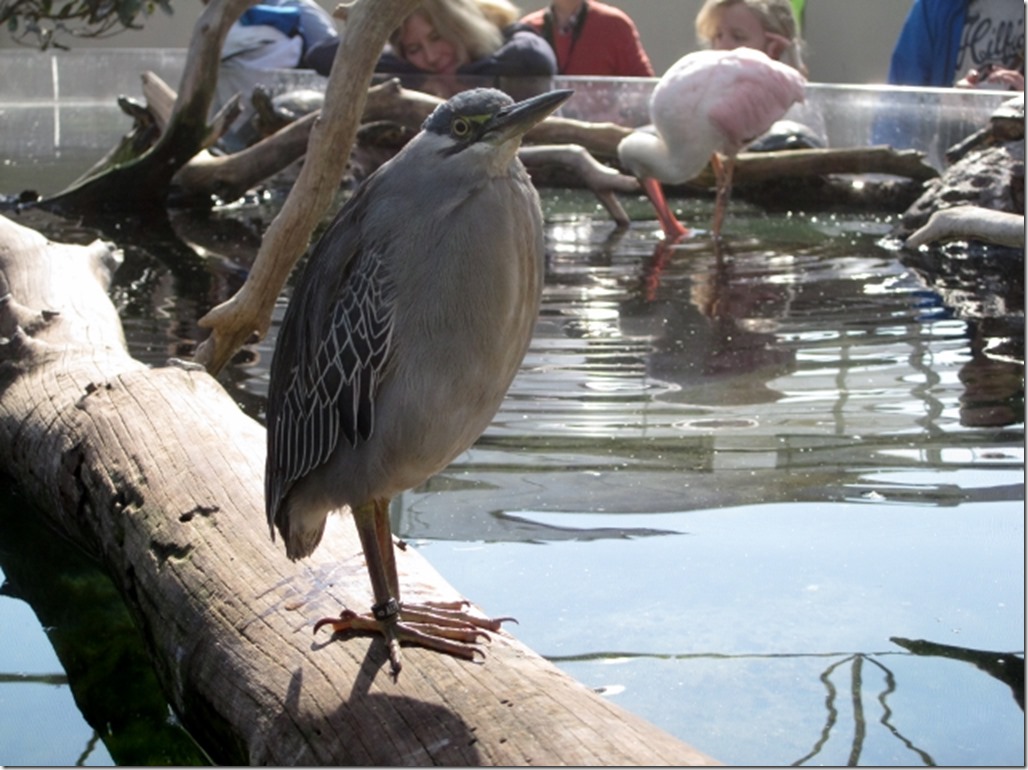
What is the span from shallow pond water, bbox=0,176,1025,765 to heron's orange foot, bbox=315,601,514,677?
1.61ft

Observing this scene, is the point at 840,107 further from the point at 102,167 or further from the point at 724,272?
the point at 102,167

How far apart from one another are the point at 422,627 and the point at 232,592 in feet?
1.38

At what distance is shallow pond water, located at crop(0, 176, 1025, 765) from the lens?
108 inches

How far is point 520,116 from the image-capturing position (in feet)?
7.13

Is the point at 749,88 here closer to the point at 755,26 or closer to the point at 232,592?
the point at 755,26

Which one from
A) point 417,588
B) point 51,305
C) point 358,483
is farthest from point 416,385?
point 51,305

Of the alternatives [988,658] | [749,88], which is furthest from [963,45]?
[988,658]

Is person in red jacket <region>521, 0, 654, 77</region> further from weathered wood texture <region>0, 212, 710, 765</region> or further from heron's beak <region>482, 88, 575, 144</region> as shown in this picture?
heron's beak <region>482, 88, 575, 144</region>

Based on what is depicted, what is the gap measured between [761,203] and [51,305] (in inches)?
224

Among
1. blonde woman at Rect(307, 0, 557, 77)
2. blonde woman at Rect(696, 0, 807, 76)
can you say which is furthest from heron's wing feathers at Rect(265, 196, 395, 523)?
blonde woman at Rect(696, 0, 807, 76)

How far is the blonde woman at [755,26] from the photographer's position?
8.82 meters

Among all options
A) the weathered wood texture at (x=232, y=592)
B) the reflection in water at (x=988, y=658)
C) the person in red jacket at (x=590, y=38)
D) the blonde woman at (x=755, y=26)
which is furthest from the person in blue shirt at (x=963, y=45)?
the weathered wood texture at (x=232, y=592)

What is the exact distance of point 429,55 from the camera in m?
9.29

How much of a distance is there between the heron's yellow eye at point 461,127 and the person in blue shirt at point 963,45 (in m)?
6.08
